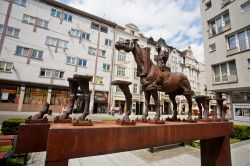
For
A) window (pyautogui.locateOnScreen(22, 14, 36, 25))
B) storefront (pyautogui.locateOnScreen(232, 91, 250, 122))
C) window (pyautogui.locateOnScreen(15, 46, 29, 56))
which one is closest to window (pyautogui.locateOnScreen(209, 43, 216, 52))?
storefront (pyautogui.locateOnScreen(232, 91, 250, 122))

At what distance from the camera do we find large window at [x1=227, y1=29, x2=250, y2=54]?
13776mm

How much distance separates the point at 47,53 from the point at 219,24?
2326 cm

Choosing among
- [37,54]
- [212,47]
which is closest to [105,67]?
[37,54]

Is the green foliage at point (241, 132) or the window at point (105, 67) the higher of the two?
the window at point (105, 67)

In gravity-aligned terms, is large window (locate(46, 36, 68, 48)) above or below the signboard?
above

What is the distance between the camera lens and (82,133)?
131 cm

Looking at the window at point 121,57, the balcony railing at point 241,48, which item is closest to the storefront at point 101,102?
the window at point 121,57

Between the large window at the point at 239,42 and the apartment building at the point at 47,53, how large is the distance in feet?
62.4

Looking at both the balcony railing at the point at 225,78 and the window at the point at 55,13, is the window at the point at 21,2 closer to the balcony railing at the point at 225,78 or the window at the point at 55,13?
the window at the point at 55,13

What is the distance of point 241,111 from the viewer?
15102 mm

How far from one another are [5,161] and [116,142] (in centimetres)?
383

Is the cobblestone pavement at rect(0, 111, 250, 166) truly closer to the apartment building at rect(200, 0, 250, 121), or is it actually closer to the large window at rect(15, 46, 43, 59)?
the apartment building at rect(200, 0, 250, 121)

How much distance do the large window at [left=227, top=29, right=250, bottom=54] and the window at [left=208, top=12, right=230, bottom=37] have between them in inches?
51.3

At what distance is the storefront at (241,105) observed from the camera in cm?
1456
